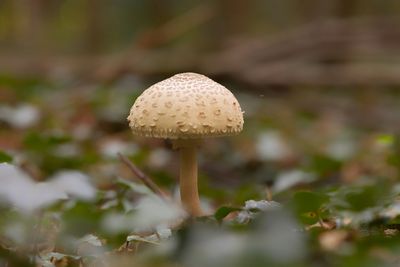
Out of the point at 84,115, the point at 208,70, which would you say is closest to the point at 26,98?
the point at 84,115

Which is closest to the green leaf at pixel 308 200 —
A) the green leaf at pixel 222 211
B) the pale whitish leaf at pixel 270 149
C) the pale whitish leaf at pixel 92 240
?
the green leaf at pixel 222 211

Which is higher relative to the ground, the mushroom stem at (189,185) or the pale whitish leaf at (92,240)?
the mushroom stem at (189,185)

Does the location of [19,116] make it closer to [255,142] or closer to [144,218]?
[255,142]

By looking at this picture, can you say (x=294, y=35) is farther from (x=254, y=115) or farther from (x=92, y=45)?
(x=92, y=45)

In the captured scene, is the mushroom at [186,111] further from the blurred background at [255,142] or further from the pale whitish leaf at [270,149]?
the pale whitish leaf at [270,149]

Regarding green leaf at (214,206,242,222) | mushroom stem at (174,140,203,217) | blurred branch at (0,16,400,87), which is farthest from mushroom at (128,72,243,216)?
blurred branch at (0,16,400,87)
